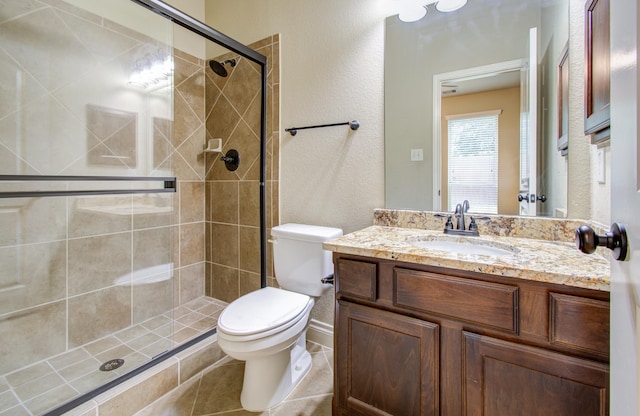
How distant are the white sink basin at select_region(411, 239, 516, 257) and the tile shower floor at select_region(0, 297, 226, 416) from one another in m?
1.53

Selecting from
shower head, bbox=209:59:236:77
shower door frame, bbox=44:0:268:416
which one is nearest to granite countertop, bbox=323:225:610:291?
shower door frame, bbox=44:0:268:416

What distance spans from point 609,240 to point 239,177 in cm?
207

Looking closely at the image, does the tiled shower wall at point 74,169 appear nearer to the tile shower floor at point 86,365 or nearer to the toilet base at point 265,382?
the tile shower floor at point 86,365

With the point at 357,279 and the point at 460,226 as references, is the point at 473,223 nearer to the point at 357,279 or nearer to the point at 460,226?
Result: the point at 460,226

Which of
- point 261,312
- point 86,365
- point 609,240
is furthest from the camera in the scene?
point 86,365

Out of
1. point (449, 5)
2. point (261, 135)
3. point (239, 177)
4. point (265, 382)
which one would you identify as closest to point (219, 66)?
point (261, 135)

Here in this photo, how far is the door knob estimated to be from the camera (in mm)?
500

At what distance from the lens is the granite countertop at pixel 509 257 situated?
773 mm

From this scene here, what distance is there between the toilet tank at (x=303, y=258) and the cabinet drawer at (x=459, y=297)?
601mm

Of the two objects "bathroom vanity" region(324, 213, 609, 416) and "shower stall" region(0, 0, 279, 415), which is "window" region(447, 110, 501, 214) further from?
"shower stall" region(0, 0, 279, 415)

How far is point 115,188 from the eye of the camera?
5.72 ft

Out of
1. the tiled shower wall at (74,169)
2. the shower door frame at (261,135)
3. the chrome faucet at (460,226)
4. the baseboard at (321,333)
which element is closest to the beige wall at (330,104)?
the shower door frame at (261,135)

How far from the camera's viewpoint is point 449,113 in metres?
1.45

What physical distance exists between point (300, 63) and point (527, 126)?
1335 mm
